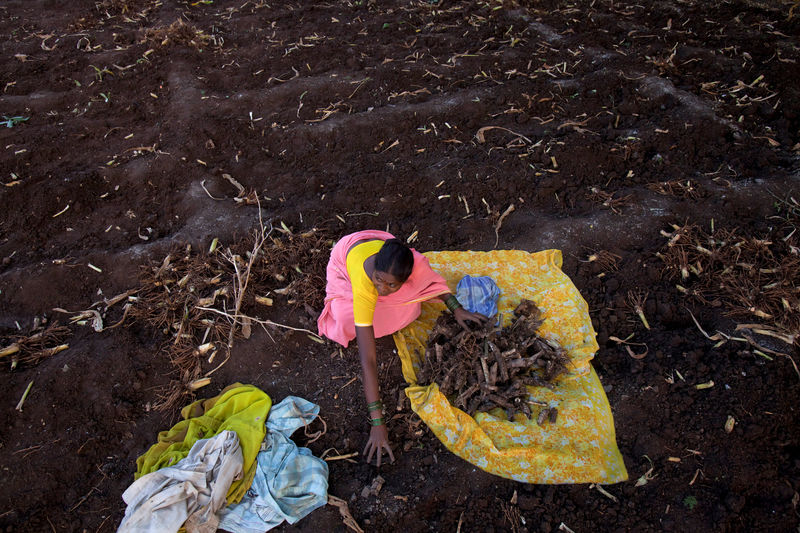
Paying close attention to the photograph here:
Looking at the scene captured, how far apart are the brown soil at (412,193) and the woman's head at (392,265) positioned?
2.87 feet

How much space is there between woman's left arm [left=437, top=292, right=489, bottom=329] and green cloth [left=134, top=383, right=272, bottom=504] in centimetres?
122

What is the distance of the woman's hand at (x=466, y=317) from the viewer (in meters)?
2.81

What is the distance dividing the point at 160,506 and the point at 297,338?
1233mm

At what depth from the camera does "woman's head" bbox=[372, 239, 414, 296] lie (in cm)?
220

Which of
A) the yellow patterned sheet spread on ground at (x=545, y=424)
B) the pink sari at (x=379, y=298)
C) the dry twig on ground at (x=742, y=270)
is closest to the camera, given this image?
the yellow patterned sheet spread on ground at (x=545, y=424)

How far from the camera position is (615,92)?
187 inches

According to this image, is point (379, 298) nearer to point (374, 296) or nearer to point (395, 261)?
point (374, 296)

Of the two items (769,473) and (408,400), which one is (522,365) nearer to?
(408,400)

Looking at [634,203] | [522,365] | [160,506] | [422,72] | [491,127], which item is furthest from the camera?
[422,72]

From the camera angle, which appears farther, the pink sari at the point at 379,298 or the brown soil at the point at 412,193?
the pink sari at the point at 379,298

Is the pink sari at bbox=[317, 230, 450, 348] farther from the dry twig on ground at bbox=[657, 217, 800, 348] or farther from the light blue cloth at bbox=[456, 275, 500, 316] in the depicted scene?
the dry twig on ground at bbox=[657, 217, 800, 348]

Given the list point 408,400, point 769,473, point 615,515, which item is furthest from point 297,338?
point 769,473

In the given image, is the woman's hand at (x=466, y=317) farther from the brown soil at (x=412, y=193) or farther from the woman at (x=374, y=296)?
the brown soil at (x=412, y=193)

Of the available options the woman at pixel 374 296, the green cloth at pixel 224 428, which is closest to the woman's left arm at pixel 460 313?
the woman at pixel 374 296
